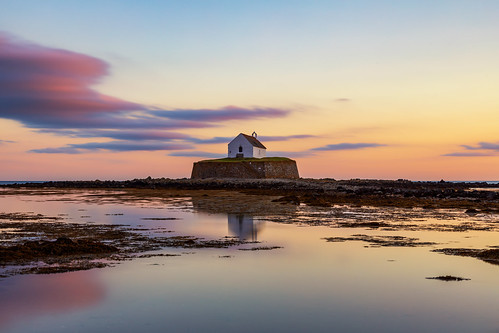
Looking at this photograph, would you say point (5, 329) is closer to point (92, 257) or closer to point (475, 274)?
point (92, 257)

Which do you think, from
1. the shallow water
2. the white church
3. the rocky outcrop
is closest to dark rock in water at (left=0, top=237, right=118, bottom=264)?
the shallow water

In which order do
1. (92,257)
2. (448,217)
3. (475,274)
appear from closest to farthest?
(475,274) → (92,257) → (448,217)

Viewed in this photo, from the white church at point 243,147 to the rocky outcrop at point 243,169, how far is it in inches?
93.9

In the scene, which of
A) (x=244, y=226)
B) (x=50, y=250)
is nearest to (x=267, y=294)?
(x=50, y=250)

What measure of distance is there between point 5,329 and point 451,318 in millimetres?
6235

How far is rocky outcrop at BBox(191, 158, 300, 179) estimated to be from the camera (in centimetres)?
7525

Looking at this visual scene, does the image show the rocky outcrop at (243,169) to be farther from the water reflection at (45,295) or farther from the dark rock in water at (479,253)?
the water reflection at (45,295)

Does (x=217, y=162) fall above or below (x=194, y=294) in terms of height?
above

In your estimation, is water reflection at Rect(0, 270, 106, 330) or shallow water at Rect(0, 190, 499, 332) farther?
water reflection at Rect(0, 270, 106, 330)

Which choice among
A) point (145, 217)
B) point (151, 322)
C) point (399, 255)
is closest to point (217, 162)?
point (145, 217)

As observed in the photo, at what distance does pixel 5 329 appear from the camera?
6395mm

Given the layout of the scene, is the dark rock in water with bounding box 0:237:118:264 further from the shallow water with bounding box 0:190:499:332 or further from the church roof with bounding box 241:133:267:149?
the church roof with bounding box 241:133:267:149

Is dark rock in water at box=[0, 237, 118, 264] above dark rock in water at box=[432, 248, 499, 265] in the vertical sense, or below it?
above

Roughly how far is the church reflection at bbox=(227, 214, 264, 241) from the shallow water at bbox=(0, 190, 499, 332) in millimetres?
2833
